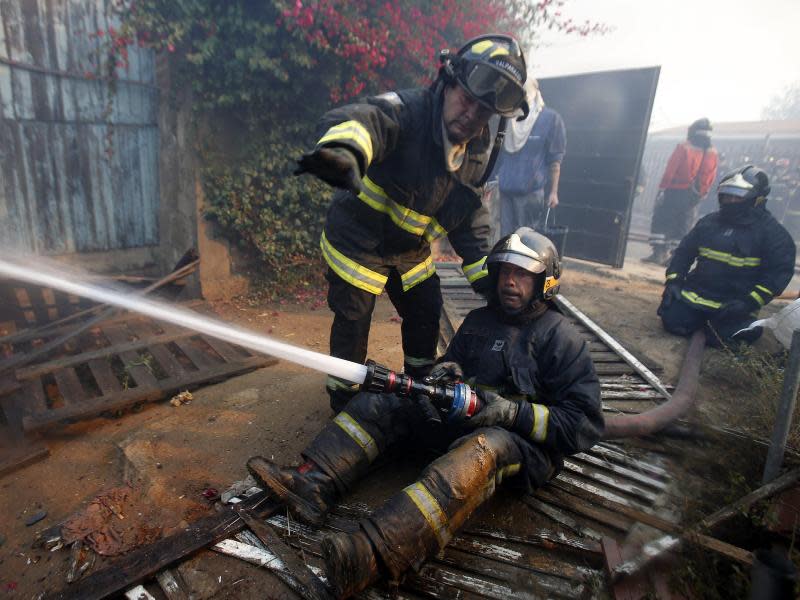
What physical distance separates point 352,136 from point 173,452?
96.6 inches

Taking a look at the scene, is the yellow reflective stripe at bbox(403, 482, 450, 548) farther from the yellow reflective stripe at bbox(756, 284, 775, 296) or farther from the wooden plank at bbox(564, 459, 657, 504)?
the yellow reflective stripe at bbox(756, 284, 775, 296)

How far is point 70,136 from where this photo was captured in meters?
5.80

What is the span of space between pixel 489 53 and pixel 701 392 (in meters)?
3.78

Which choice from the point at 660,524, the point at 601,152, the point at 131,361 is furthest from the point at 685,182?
the point at 131,361

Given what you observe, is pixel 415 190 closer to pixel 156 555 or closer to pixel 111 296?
pixel 156 555

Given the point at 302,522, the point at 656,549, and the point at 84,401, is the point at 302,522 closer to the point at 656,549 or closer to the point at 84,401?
the point at 656,549

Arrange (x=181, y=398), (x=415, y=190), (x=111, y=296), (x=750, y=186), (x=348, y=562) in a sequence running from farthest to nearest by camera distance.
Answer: (x=750, y=186) < (x=111, y=296) < (x=181, y=398) < (x=415, y=190) < (x=348, y=562)

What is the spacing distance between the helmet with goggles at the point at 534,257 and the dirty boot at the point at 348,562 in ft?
5.59

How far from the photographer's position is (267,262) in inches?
257

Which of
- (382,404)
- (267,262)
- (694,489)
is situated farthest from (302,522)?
(267,262)

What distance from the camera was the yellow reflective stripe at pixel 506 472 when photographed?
2.51 meters

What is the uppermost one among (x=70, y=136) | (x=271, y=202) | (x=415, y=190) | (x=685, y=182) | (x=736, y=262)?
(x=70, y=136)

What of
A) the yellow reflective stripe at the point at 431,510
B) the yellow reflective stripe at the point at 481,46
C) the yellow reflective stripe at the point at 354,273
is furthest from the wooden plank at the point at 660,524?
the yellow reflective stripe at the point at 481,46

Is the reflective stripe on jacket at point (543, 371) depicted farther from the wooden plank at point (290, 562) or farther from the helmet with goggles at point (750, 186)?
the helmet with goggles at point (750, 186)
